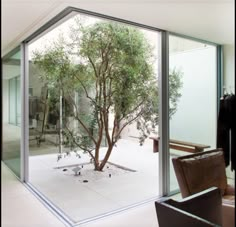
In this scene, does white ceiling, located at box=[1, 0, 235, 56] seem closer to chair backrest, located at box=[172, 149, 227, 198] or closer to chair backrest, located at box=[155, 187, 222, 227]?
chair backrest, located at box=[172, 149, 227, 198]

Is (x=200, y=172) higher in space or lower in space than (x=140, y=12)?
lower

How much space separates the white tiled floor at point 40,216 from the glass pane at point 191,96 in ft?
2.72

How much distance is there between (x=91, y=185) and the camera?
11.9 feet

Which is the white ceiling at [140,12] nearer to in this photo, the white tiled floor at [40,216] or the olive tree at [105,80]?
the olive tree at [105,80]

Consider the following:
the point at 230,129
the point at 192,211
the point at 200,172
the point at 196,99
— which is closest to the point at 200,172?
the point at 200,172

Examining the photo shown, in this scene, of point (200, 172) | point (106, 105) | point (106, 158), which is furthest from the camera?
point (106, 158)

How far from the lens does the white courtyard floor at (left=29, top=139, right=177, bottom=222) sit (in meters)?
3.13

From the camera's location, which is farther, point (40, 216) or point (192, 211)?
point (40, 216)

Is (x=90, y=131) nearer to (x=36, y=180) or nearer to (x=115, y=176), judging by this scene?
(x=115, y=176)

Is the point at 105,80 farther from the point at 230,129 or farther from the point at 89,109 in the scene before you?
the point at 230,129

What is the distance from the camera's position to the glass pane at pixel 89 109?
3.26 metres

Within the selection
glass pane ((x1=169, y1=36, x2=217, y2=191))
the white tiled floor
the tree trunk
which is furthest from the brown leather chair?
the tree trunk

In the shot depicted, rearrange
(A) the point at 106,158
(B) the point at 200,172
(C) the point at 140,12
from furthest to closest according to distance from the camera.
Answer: (A) the point at 106,158
(C) the point at 140,12
(B) the point at 200,172

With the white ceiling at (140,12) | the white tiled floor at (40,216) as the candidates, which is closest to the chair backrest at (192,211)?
the white tiled floor at (40,216)
